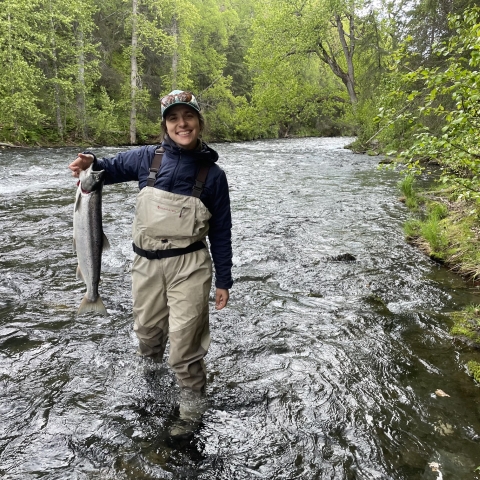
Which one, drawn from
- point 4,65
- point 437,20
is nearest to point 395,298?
point 437,20

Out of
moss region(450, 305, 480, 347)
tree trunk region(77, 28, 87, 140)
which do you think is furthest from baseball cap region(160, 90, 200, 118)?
tree trunk region(77, 28, 87, 140)

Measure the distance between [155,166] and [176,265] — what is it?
2.69 ft

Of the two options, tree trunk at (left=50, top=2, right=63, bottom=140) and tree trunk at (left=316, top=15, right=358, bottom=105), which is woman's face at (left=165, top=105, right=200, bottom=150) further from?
tree trunk at (left=316, top=15, right=358, bottom=105)

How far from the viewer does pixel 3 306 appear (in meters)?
5.16

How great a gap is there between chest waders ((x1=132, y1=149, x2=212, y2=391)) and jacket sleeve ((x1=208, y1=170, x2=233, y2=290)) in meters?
0.13

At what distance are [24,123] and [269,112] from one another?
18794 millimetres

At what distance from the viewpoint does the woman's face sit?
3.13 meters

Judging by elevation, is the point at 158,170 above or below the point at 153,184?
above

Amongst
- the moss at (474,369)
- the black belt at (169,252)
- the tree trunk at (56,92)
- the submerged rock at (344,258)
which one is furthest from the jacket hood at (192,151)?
the tree trunk at (56,92)

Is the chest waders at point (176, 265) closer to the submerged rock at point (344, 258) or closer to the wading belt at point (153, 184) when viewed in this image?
the wading belt at point (153, 184)

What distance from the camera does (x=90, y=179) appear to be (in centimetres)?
315

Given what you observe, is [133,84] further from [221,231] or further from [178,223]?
[178,223]

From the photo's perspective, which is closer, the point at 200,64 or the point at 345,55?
the point at 345,55

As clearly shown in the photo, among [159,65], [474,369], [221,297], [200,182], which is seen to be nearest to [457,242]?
[474,369]
